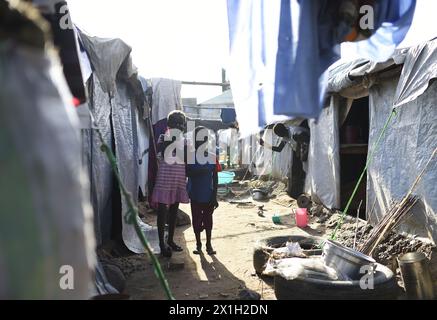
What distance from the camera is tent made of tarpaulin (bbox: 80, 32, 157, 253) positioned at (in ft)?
13.6

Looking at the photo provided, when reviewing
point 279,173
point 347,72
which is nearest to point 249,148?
point 279,173

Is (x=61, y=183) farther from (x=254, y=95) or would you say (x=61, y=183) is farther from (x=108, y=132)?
(x=108, y=132)

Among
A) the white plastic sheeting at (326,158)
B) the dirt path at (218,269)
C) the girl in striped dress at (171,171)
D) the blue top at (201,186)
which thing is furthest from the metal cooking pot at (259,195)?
the girl in striped dress at (171,171)

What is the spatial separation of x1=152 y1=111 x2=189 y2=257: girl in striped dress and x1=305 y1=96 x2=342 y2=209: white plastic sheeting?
351cm

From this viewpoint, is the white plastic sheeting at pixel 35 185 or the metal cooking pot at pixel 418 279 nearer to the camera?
the white plastic sheeting at pixel 35 185

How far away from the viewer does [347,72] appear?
6191 millimetres

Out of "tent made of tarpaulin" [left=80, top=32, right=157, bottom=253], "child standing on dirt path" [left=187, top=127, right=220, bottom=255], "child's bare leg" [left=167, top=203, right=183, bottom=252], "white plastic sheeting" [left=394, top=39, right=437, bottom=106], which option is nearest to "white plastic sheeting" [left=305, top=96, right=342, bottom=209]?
"white plastic sheeting" [left=394, top=39, right=437, bottom=106]

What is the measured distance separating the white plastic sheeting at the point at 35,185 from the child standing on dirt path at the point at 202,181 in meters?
4.21

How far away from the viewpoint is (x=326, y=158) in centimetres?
818

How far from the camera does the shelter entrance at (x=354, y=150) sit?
7.90 metres

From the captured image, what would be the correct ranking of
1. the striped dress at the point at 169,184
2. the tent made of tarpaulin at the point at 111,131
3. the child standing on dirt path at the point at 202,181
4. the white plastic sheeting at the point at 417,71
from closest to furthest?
the tent made of tarpaulin at the point at 111,131
the white plastic sheeting at the point at 417,71
the striped dress at the point at 169,184
the child standing on dirt path at the point at 202,181

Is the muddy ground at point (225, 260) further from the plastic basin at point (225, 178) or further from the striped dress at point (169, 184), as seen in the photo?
the plastic basin at point (225, 178)

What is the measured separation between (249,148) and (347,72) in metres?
10.7

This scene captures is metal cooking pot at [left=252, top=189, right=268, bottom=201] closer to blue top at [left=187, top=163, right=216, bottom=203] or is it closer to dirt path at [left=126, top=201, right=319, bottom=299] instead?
dirt path at [left=126, top=201, right=319, bottom=299]
